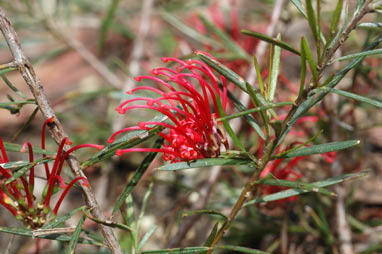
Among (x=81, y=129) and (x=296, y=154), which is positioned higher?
(x=81, y=129)

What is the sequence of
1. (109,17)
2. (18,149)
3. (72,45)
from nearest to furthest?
(18,149), (109,17), (72,45)

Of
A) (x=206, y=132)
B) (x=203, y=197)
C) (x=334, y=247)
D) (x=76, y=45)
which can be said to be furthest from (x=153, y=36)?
(x=206, y=132)

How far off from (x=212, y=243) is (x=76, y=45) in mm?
1456

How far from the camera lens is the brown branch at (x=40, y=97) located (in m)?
0.79

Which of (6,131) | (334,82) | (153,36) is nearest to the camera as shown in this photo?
(334,82)

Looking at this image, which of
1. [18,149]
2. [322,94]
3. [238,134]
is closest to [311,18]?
[322,94]

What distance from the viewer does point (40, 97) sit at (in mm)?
800

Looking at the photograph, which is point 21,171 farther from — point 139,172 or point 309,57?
point 309,57

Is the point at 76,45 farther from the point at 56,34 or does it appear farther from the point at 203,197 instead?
the point at 203,197

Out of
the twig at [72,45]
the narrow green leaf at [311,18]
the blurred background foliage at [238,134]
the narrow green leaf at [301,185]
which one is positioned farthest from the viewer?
the twig at [72,45]

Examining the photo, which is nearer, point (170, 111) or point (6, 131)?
point (170, 111)

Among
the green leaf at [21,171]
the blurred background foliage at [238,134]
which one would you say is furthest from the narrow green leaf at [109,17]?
the green leaf at [21,171]

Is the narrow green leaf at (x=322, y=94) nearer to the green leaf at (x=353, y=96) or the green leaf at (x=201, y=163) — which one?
the green leaf at (x=353, y=96)

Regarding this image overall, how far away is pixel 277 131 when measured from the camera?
721mm
